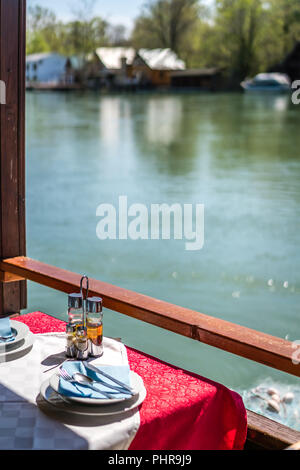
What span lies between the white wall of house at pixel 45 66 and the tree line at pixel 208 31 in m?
0.62

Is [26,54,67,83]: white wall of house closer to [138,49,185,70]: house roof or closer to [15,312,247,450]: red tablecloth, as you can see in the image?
[138,49,185,70]: house roof

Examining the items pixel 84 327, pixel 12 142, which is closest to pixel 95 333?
pixel 84 327

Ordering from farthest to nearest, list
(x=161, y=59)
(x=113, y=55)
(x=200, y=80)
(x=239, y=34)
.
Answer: (x=200, y=80) → (x=239, y=34) → (x=161, y=59) → (x=113, y=55)

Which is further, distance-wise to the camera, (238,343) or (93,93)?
(93,93)

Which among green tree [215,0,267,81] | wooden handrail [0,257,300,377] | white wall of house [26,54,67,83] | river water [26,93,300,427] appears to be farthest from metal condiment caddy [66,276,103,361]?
green tree [215,0,267,81]

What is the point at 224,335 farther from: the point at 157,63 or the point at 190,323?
the point at 157,63

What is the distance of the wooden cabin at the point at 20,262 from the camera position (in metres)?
1.29

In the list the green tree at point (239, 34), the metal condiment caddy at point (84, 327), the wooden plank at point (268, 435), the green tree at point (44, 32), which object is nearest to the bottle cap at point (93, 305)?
the metal condiment caddy at point (84, 327)

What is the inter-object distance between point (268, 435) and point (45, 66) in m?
→ 10.1

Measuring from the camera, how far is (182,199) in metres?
9.61
